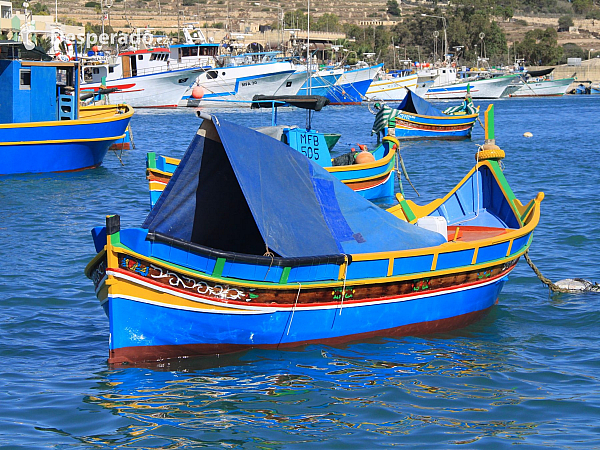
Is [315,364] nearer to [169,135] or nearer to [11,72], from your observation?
[11,72]

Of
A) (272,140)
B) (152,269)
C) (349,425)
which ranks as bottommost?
(349,425)

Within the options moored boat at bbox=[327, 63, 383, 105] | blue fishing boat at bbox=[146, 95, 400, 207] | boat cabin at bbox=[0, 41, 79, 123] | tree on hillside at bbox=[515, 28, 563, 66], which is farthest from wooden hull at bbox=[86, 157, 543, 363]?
tree on hillside at bbox=[515, 28, 563, 66]

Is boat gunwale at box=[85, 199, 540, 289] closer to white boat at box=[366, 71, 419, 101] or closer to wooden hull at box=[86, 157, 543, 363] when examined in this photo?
wooden hull at box=[86, 157, 543, 363]

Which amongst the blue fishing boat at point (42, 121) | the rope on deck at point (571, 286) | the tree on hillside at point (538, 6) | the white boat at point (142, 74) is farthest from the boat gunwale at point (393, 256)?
the tree on hillside at point (538, 6)

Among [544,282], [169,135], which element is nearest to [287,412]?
[544,282]

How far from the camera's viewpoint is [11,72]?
21.8 metres

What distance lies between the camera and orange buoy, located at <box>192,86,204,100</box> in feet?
186

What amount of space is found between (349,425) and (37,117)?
717 inches

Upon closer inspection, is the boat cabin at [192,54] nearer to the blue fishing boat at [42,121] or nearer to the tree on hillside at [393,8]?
the blue fishing boat at [42,121]

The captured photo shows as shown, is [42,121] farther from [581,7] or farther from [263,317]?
[581,7]

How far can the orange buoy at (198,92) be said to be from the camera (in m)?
56.8

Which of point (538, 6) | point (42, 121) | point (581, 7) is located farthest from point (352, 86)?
point (538, 6)

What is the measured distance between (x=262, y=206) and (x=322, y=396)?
7.09 ft

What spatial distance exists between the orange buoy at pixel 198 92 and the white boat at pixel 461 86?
2537 centimetres
